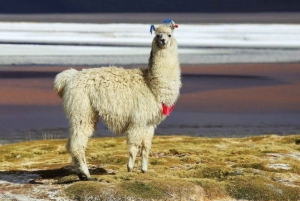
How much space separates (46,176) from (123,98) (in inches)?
62.5

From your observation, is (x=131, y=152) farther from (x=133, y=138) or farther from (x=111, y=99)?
(x=111, y=99)

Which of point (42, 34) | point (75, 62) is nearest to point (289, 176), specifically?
point (75, 62)

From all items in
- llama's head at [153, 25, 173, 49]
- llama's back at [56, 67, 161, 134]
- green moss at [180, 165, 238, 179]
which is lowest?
green moss at [180, 165, 238, 179]

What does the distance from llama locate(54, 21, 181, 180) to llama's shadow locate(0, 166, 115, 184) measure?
297 millimetres

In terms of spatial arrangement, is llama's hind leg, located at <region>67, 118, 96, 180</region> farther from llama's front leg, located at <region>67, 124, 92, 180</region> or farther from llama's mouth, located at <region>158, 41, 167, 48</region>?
llama's mouth, located at <region>158, 41, 167, 48</region>

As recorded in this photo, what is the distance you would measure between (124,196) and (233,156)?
3.65 m

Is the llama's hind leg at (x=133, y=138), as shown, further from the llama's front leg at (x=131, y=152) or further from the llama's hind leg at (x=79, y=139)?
the llama's hind leg at (x=79, y=139)

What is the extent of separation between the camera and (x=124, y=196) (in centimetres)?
898

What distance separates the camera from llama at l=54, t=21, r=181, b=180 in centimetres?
948

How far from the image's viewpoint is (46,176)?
10258 millimetres

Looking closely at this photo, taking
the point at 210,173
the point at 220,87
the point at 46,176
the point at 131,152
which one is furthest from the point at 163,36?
the point at 220,87

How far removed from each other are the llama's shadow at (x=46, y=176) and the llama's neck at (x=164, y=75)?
139 centimetres

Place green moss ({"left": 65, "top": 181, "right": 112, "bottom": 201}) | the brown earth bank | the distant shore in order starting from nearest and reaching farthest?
green moss ({"left": 65, "top": 181, "right": 112, "bottom": 201})
the brown earth bank
the distant shore

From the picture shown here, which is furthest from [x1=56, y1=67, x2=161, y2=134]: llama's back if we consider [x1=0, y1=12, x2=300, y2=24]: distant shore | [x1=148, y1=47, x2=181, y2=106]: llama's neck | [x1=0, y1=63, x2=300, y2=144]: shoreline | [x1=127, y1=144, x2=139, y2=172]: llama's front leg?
[x1=0, y1=12, x2=300, y2=24]: distant shore
